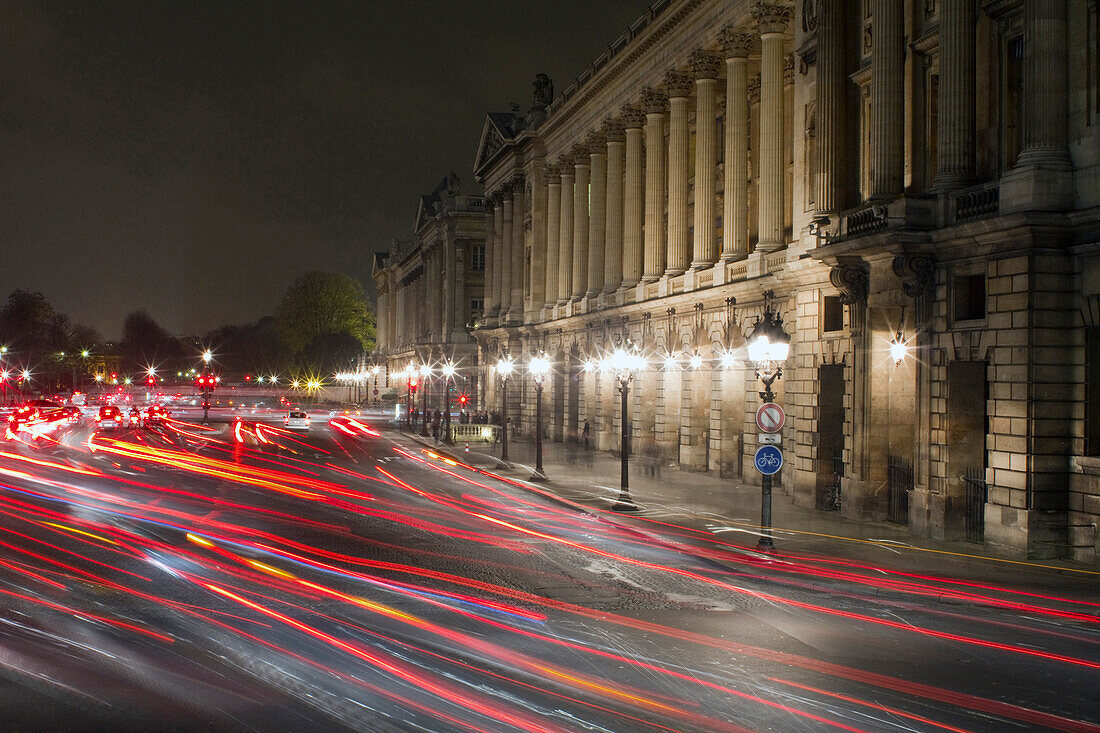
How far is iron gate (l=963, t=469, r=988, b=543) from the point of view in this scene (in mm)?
21969

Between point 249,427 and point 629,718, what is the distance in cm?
7140

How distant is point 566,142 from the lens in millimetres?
65125

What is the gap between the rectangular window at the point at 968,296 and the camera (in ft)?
74.1

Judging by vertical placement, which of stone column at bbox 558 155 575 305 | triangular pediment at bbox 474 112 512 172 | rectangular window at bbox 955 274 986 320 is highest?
triangular pediment at bbox 474 112 512 172

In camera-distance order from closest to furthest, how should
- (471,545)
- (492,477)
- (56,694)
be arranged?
(56,694) → (471,545) → (492,477)

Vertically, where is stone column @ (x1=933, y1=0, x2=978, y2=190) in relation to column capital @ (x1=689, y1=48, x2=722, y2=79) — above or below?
below

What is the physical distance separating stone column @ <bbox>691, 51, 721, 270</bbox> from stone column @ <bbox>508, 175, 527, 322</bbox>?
107 ft

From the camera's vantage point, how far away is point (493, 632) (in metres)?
12.9

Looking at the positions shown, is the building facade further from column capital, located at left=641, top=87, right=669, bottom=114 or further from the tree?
the tree

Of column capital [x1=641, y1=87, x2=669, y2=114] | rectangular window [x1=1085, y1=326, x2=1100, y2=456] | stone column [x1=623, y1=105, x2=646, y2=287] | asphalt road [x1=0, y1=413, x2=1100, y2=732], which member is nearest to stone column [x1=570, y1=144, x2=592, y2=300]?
stone column [x1=623, y1=105, x2=646, y2=287]

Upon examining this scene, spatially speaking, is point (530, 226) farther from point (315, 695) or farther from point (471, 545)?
point (315, 695)

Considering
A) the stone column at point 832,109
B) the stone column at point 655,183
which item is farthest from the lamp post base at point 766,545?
the stone column at point 655,183

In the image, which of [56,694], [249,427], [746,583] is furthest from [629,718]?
[249,427]

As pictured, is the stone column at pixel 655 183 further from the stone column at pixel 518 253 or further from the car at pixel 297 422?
the car at pixel 297 422
